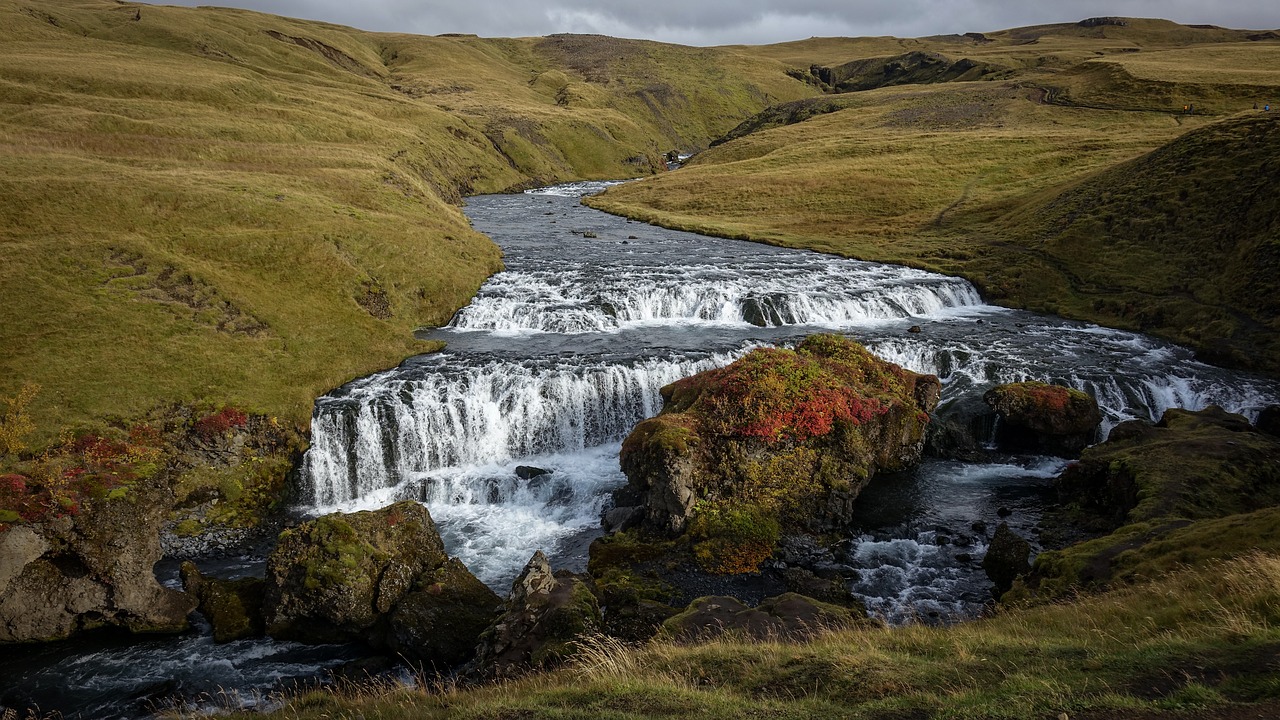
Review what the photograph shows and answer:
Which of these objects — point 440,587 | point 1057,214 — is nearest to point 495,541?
point 440,587

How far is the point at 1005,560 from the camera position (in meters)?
23.4

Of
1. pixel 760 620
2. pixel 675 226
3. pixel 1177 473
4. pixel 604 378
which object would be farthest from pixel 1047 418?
pixel 675 226

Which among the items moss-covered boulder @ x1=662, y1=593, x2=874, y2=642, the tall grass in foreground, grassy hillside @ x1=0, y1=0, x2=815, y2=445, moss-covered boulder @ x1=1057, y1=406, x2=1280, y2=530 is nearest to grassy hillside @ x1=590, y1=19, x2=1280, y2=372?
moss-covered boulder @ x1=1057, y1=406, x2=1280, y2=530

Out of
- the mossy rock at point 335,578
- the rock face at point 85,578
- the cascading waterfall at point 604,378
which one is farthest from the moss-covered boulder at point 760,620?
the rock face at point 85,578

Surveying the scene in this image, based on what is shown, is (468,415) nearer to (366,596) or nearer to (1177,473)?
(366,596)

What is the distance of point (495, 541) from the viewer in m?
28.1

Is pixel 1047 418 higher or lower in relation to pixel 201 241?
lower

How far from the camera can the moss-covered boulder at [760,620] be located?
1695 centimetres

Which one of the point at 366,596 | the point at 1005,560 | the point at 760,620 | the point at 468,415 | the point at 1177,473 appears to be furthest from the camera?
the point at 468,415

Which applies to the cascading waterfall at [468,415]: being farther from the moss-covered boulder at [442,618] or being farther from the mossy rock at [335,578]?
the moss-covered boulder at [442,618]

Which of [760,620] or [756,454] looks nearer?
[760,620]

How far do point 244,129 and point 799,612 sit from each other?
8152 centimetres

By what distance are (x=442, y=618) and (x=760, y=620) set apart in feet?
32.2

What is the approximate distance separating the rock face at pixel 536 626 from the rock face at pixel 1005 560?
556 inches
